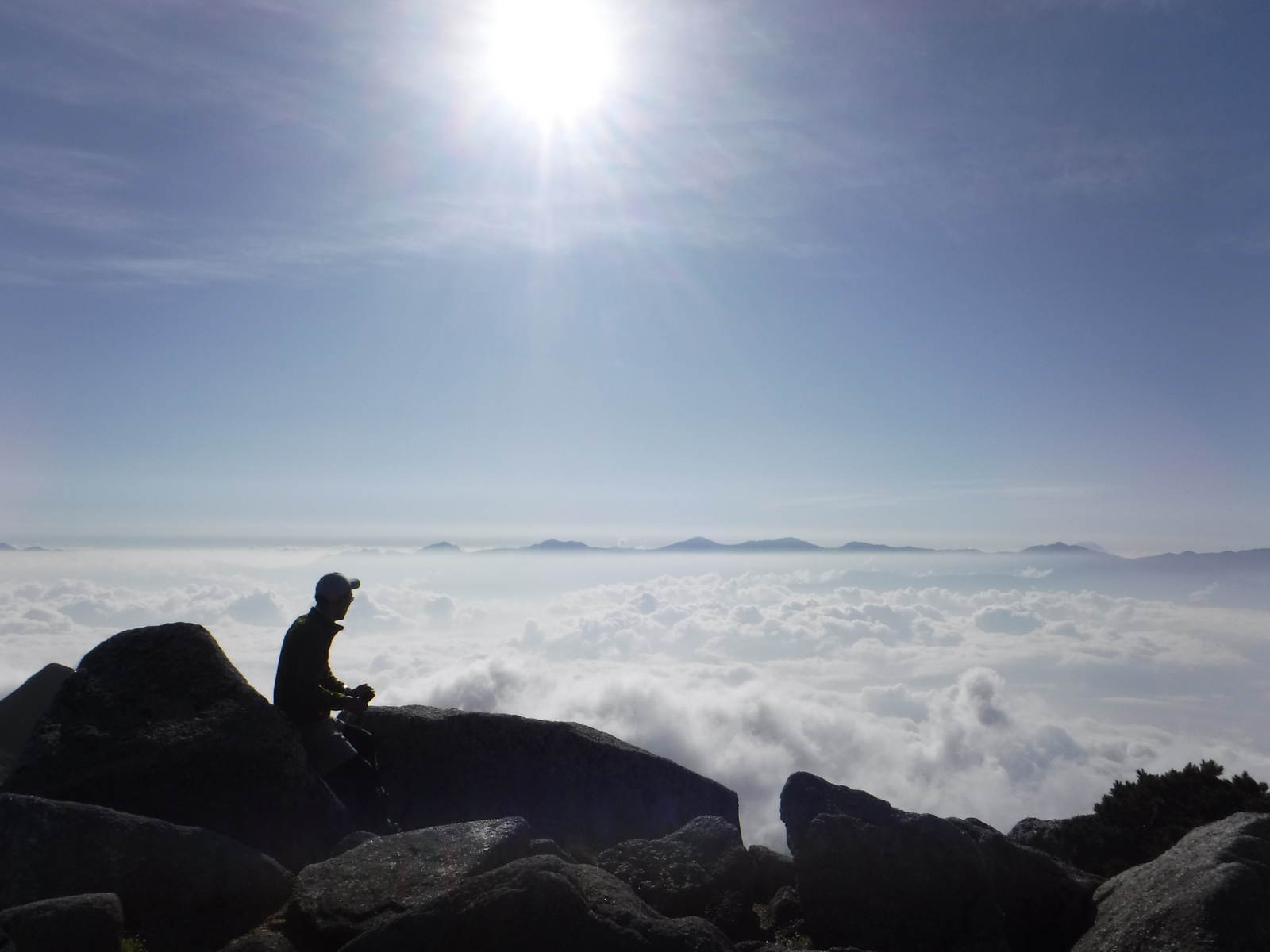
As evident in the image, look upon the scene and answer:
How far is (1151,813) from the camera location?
13641mm

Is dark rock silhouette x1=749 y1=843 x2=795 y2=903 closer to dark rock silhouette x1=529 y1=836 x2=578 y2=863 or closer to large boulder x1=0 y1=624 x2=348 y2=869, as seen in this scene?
dark rock silhouette x1=529 y1=836 x2=578 y2=863

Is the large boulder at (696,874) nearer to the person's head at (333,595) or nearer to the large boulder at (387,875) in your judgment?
the large boulder at (387,875)

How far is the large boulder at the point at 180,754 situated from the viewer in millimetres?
7996

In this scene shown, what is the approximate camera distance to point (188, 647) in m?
9.24

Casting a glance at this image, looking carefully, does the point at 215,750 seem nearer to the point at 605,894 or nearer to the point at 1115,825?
the point at 605,894

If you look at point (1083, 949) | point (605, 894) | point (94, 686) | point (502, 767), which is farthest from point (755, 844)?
point (94, 686)

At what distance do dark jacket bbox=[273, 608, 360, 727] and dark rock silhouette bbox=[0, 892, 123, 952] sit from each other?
139 inches

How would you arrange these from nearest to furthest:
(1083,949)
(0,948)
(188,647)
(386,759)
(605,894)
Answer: (0,948)
(605,894)
(1083,949)
(188,647)
(386,759)

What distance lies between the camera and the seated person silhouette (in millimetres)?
9359

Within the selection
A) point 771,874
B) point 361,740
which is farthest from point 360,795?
point 771,874

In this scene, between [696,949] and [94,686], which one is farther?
[94,686]

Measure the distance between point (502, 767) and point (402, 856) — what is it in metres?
4.66

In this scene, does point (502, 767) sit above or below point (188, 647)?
below

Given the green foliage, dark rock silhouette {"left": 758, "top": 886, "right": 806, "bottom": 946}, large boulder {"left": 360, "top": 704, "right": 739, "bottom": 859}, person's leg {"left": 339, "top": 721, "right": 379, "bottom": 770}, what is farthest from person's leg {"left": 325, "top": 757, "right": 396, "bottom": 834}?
the green foliage
